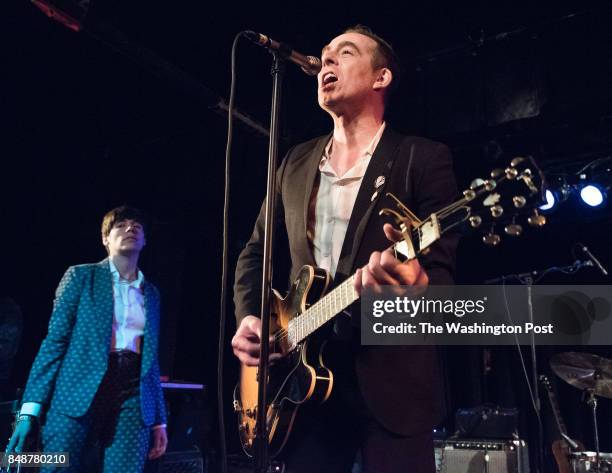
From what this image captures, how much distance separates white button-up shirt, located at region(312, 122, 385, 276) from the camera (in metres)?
2.03

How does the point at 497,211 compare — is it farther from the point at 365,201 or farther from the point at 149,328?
the point at 149,328

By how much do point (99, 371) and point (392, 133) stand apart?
85.9 inches

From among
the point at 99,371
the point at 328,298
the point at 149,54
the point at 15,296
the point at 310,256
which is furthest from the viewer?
the point at 15,296

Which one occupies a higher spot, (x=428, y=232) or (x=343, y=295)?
(x=428, y=232)

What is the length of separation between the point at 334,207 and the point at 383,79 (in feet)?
2.27

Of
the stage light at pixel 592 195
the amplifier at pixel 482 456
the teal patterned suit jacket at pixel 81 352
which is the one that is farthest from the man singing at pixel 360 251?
the stage light at pixel 592 195

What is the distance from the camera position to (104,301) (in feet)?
11.2

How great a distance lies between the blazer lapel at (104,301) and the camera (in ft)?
10.9

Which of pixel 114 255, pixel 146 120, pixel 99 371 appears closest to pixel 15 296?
pixel 146 120

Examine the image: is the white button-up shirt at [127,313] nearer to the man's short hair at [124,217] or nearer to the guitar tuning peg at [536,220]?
the man's short hair at [124,217]

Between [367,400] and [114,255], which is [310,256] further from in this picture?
[114,255]

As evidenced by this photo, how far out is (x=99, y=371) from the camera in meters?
3.18

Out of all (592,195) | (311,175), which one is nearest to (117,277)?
(311,175)

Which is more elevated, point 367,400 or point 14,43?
point 14,43
